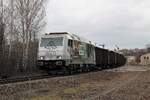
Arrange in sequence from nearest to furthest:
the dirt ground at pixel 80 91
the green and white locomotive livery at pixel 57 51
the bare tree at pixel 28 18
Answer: the dirt ground at pixel 80 91 → the green and white locomotive livery at pixel 57 51 → the bare tree at pixel 28 18

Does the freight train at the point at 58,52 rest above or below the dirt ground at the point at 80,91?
above

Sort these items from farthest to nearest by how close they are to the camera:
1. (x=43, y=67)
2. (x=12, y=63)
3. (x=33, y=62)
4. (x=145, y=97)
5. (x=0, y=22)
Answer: (x=33, y=62)
(x=0, y=22)
(x=12, y=63)
(x=43, y=67)
(x=145, y=97)

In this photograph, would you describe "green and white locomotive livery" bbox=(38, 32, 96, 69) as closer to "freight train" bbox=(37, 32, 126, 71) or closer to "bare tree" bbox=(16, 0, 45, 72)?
"freight train" bbox=(37, 32, 126, 71)

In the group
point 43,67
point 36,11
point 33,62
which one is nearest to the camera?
point 43,67

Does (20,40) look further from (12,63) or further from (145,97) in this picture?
(145,97)

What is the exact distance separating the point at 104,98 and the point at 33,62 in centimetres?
2697

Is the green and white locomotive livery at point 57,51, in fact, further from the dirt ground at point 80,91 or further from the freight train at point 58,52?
the dirt ground at point 80,91

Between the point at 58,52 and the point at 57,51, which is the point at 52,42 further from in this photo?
the point at 58,52

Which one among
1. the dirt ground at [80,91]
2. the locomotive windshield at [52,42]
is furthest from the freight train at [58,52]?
the dirt ground at [80,91]

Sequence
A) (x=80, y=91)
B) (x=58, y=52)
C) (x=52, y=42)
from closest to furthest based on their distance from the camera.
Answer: (x=80, y=91)
(x=58, y=52)
(x=52, y=42)

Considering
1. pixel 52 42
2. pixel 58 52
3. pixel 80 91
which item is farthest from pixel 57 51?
pixel 80 91

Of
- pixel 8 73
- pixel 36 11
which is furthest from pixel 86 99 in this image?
pixel 36 11

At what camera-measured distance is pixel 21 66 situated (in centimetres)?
3425

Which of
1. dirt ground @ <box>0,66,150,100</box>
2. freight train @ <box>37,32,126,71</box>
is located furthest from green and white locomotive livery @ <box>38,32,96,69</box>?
dirt ground @ <box>0,66,150,100</box>
